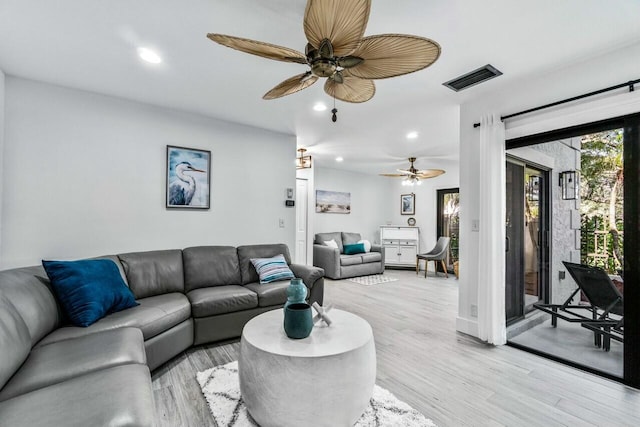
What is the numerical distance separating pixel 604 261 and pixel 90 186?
4.86 meters

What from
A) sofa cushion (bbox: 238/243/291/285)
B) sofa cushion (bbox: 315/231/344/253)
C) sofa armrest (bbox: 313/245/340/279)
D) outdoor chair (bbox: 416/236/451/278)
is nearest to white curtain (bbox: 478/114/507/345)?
sofa cushion (bbox: 238/243/291/285)

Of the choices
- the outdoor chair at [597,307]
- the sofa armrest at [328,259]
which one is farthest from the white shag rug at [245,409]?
the sofa armrest at [328,259]

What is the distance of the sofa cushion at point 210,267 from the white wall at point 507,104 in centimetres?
258

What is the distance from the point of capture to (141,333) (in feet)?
6.52

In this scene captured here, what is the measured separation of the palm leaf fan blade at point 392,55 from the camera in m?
1.37

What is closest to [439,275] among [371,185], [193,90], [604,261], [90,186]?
[371,185]

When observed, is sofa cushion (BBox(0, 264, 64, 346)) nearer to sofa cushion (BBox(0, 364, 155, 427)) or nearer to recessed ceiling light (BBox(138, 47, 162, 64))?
sofa cushion (BBox(0, 364, 155, 427))

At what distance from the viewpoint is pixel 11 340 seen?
4.57ft

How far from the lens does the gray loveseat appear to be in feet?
19.6

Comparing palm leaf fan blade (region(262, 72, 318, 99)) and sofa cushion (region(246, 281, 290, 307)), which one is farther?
sofa cushion (region(246, 281, 290, 307))

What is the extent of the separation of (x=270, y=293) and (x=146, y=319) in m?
1.18

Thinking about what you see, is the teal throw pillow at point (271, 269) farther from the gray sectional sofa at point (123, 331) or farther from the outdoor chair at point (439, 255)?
the outdoor chair at point (439, 255)

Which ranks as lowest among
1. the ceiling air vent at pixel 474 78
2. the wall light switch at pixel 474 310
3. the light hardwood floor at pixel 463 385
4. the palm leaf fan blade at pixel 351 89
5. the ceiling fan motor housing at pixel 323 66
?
the light hardwood floor at pixel 463 385

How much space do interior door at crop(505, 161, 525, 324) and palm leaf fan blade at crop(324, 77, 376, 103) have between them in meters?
1.96
